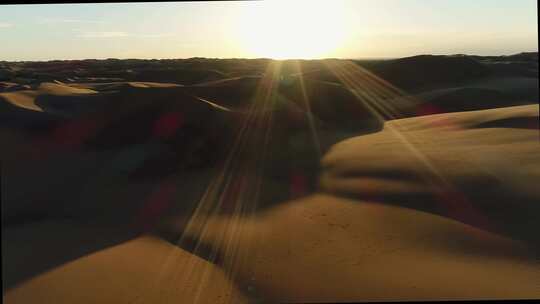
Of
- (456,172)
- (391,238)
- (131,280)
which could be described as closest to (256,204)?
(391,238)

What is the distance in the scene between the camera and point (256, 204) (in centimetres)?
689

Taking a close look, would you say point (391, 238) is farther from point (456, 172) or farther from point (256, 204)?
point (456, 172)

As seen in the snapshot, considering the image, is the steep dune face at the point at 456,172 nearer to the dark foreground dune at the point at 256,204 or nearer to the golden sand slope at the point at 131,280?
the dark foreground dune at the point at 256,204

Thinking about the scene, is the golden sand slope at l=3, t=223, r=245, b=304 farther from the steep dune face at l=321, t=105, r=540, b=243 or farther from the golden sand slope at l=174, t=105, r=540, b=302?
the steep dune face at l=321, t=105, r=540, b=243

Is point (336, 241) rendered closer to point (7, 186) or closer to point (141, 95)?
point (7, 186)

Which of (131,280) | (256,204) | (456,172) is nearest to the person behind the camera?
(131,280)

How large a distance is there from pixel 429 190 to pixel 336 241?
251 cm

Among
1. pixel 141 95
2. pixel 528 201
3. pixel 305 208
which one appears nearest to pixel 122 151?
pixel 141 95

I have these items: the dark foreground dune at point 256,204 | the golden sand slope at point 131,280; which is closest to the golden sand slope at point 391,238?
the dark foreground dune at point 256,204

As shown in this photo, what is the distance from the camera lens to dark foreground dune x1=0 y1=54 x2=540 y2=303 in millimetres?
4266

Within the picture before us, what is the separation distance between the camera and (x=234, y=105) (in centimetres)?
1512

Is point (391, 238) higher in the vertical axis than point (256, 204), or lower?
higher

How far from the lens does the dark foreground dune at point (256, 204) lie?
4.27 m

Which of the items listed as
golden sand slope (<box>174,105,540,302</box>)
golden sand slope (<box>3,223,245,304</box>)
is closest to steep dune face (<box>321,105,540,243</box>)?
golden sand slope (<box>174,105,540,302</box>)
